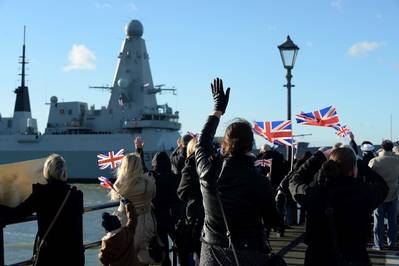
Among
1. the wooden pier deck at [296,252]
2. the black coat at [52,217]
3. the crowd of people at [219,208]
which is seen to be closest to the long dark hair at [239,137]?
the crowd of people at [219,208]

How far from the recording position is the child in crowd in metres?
4.91

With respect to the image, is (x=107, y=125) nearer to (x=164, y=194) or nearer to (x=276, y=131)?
(x=276, y=131)

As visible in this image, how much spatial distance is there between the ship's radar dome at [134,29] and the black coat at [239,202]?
61365 mm

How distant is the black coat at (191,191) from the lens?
588 centimetres

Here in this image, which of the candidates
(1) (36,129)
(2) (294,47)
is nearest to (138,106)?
(1) (36,129)

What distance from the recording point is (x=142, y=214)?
5562 mm

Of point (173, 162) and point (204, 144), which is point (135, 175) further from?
point (173, 162)

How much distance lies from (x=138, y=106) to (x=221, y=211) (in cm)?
5886

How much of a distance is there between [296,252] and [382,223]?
153 cm

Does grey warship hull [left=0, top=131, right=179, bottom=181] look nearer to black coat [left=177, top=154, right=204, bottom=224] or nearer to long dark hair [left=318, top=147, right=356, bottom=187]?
black coat [left=177, top=154, right=204, bottom=224]

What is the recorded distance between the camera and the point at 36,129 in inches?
2552

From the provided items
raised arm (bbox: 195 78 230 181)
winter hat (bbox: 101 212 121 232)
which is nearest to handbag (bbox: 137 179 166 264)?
winter hat (bbox: 101 212 121 232)

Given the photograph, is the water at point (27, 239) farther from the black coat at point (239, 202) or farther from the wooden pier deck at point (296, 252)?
the black coat at point (239, 202)

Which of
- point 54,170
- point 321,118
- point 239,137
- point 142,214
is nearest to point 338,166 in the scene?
point 239,137
